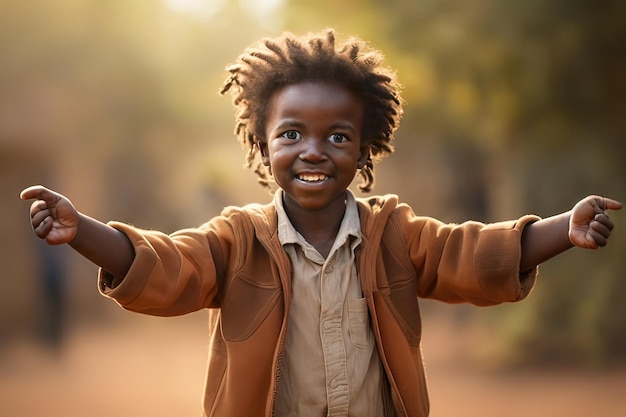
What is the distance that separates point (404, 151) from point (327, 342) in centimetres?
929

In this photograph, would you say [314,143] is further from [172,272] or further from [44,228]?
[44,228]

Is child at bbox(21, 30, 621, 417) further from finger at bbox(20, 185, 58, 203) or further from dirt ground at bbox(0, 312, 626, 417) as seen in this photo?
dirt ground at bbox(0, 312, 626, 417)

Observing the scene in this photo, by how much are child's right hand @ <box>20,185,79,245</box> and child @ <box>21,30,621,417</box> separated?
22cm

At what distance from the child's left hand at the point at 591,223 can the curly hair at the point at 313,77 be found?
0.76 metres

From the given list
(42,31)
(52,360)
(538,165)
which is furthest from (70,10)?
(538,165)

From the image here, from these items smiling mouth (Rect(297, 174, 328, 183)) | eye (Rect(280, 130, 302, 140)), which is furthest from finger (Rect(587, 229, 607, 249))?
eye (Rect(280, 130, 302, 140))

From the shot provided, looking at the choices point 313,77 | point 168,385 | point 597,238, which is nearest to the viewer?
point 597,238

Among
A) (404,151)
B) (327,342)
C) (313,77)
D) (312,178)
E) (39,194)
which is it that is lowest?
(327,342)

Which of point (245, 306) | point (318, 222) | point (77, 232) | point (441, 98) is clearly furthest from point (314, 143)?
point (441, 98)

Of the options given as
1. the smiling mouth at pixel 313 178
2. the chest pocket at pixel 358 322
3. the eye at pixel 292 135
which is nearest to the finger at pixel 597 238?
the chest pocket at pixel 358 322

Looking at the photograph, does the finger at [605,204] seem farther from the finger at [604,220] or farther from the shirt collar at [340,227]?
the shirt collar at [340,227]

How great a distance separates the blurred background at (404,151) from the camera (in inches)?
302

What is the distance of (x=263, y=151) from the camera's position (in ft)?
9.18

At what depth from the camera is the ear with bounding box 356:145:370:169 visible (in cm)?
278
